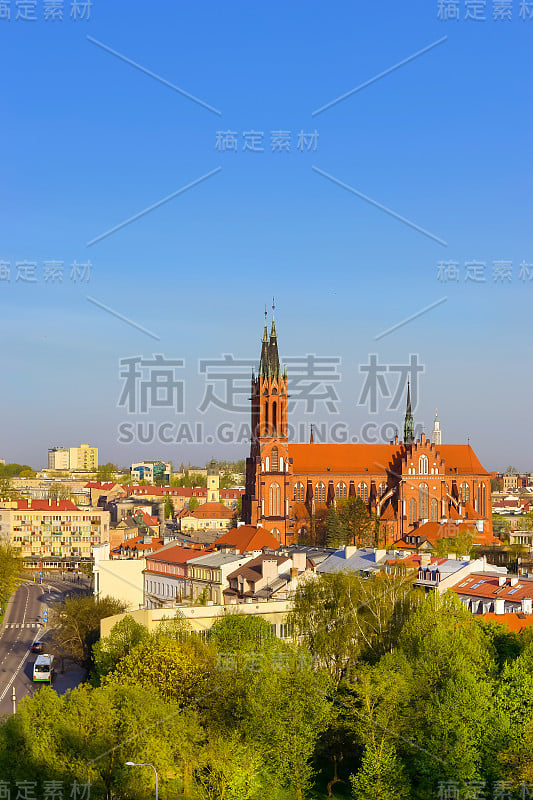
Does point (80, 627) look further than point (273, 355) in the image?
No

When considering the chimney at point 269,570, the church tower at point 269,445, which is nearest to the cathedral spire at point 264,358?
the church tower at point 269,445

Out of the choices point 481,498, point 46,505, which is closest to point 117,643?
point 481,498

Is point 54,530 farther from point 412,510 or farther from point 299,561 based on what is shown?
point 299,561

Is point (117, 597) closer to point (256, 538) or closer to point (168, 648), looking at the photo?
point (256, 538)

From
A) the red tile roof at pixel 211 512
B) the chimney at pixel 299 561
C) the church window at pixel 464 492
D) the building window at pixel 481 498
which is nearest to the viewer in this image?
the chimney at pixel 299 561

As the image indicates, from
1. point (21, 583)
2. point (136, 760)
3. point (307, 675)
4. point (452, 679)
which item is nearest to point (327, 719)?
point (307, 675)

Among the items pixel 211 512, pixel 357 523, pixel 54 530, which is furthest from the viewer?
pixel 211 512

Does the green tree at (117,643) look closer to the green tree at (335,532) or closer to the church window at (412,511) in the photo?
the green tree at (335,532)
